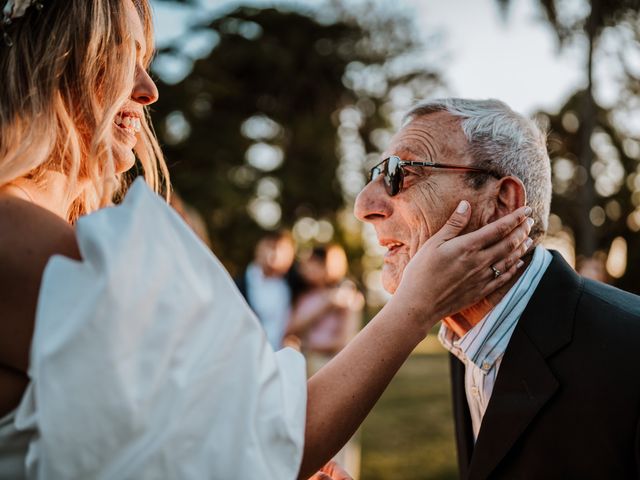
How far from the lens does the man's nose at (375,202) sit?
115 inches

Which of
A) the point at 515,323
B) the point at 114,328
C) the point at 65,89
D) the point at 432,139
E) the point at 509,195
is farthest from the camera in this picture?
the point at 432,139

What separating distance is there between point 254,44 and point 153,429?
29015 mm

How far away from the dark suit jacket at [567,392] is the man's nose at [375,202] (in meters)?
0.82

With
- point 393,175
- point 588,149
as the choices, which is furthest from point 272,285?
point 588,149

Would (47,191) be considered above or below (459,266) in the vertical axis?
above

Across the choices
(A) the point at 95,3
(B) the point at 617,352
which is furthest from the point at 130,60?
(B) the point at 617,352

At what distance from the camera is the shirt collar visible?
8.56ft

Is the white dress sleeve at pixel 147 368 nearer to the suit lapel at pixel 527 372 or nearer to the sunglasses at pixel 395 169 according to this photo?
the suit lapel at pixel 527 372

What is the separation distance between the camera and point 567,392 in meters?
2.25

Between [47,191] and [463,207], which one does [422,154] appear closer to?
[463,207]

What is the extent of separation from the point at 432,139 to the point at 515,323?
93 cm

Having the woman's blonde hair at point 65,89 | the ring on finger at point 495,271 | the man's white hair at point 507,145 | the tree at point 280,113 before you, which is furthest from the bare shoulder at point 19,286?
the tree at point 280,113

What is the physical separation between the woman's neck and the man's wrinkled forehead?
1.53 metres

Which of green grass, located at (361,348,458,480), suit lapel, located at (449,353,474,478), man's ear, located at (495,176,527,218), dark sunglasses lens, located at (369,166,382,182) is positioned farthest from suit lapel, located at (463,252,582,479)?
green grass, located at (361,348,458,480)
